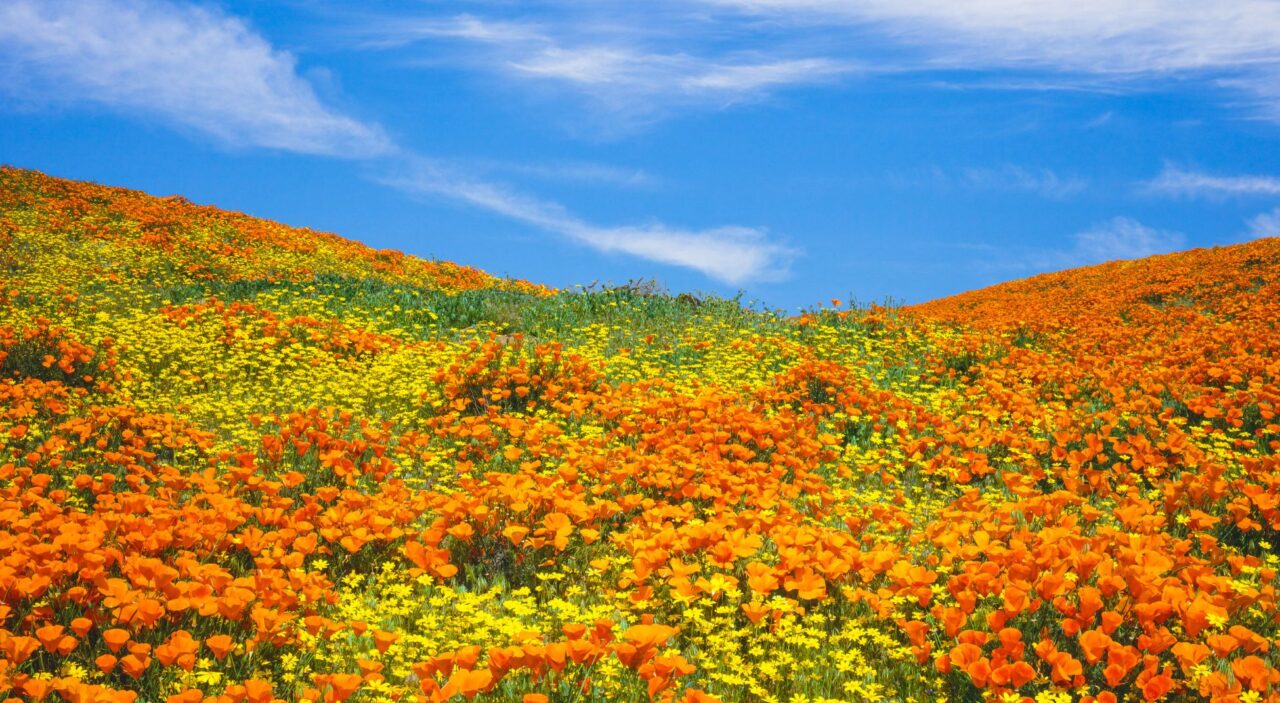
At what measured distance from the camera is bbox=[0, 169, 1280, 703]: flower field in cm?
383

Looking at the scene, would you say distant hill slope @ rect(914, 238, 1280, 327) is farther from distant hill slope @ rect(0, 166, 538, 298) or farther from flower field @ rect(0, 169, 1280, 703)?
distant hill slope @ rect(0, 166, 538, 298)

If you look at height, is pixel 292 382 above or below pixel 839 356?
below

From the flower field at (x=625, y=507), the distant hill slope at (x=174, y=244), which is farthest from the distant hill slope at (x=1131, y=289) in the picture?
the distant hill slope at (x=174, y=244)

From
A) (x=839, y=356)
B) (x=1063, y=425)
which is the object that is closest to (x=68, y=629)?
(x=1063, y=425)

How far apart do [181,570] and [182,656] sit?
1191 mm

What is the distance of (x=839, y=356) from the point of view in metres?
13.4

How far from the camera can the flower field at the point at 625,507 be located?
3.83 meters

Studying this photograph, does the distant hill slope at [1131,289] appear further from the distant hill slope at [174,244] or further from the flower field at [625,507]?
the distant hill slope at [174,244]

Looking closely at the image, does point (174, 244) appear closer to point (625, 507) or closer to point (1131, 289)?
point (625, 507)

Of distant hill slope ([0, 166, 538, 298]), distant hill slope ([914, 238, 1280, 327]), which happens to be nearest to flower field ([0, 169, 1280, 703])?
distant hill slope ([914, 238, 1280, 327])

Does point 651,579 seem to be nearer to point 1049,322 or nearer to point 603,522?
point 603,522

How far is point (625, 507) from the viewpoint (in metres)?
5.77

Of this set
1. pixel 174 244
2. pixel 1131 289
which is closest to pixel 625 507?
pixel 1131 289

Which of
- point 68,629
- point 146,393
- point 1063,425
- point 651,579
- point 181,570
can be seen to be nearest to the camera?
point 68,629
